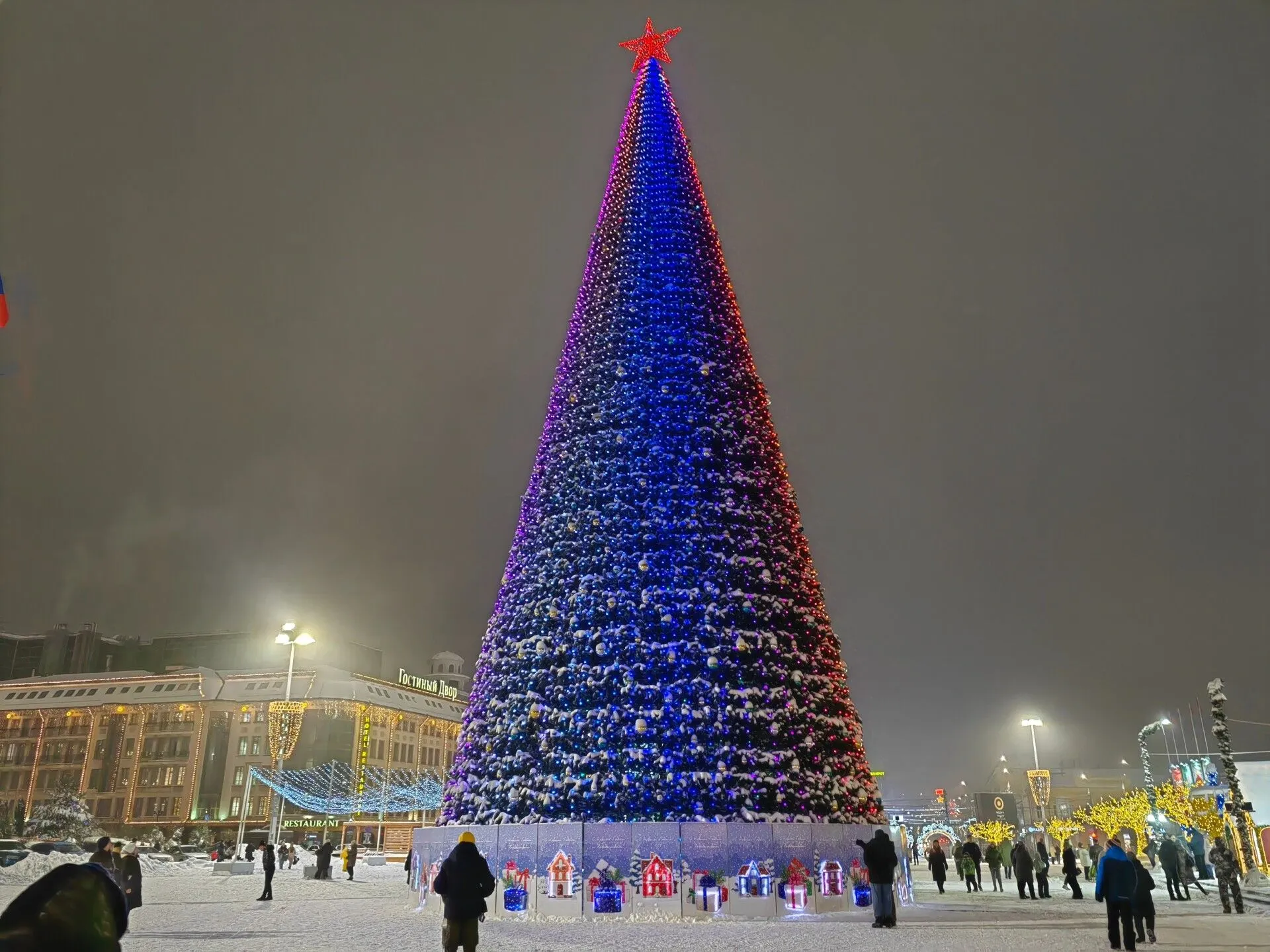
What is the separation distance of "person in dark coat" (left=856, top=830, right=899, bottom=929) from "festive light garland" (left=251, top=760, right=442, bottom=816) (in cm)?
4756

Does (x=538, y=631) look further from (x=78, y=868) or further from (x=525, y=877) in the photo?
(x=78, y=868)

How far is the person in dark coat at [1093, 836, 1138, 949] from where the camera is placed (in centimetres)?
941

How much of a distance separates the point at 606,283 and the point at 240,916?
13816 mm

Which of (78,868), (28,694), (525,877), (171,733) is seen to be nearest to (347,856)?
(525,877)

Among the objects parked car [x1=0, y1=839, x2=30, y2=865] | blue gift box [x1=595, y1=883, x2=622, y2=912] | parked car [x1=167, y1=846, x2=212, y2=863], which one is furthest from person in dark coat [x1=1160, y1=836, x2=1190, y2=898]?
parked car [x1=167, y1=846, x2=212, y2=863]

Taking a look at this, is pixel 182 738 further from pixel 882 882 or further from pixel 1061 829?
pixel 882 882

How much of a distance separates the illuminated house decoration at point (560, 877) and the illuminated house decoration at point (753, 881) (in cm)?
262

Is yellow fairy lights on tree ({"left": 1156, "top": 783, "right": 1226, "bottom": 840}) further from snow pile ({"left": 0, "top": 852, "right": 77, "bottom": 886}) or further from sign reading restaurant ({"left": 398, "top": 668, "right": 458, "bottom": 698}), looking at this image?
sign reading restaurant ({"left": 398, "top": 668, "right": 458, "bottom": 698})

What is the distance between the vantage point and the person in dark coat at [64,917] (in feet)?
8.11

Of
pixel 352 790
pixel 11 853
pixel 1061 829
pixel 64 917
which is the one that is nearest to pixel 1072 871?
pixel 64 917

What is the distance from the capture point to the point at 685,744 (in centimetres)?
1383

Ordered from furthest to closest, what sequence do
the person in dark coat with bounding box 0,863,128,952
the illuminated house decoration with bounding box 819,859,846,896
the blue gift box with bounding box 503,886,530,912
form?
the illuminated house decoration with bounding box 819,859,846,896, the blue gift box with bounding box 503,886,530,912, the person in dark coat with bounding box 0,863,128,952

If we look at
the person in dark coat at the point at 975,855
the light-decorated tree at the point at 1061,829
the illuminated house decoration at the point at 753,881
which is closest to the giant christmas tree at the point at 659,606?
the illuminated house decoration at the point at 753,881

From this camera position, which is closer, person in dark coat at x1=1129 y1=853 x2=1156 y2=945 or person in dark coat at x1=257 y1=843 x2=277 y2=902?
person in dark coat at x1=1129 y1=853 x2=1156 y2=945
